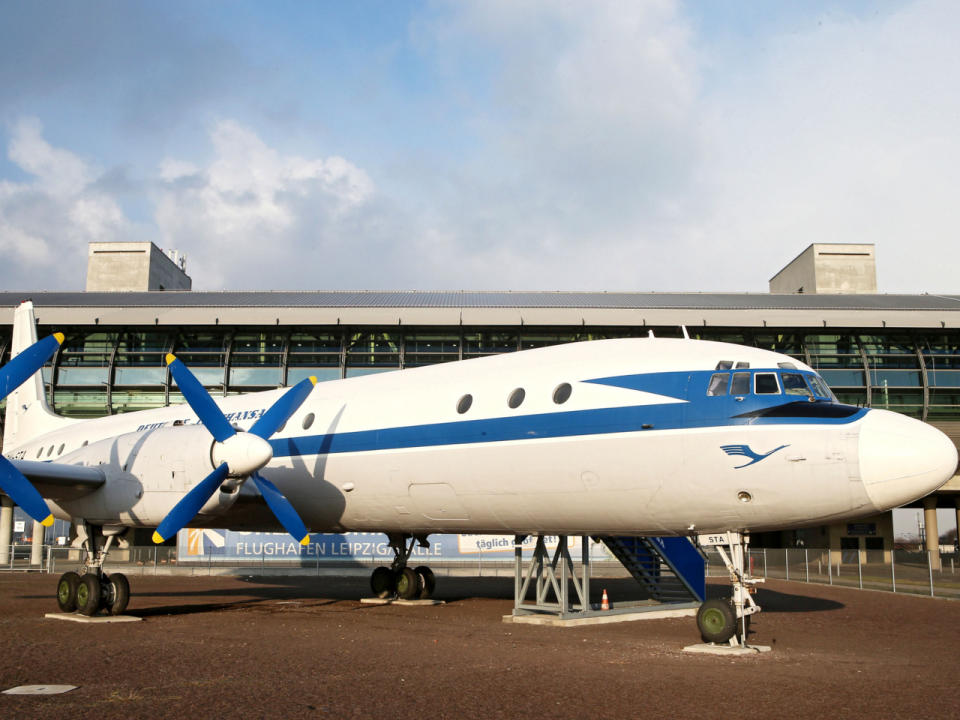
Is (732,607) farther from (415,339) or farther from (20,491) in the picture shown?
(415,339)

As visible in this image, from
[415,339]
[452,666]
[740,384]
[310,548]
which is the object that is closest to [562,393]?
[740,384]

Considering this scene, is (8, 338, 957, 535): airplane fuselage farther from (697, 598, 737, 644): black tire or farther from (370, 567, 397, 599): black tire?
(370, 567, 397, 599): black tire

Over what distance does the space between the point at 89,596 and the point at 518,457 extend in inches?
412

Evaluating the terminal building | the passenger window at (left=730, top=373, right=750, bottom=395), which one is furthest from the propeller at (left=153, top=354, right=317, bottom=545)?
the terminal building

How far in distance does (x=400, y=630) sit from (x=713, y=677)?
732 cm

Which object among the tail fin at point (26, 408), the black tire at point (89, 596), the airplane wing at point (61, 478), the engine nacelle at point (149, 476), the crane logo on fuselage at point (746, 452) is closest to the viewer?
the crane logo on fuselage at point (746, 452)

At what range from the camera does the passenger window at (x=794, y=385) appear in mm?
13367

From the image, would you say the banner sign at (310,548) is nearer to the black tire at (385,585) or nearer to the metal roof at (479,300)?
the metal roof at (479,300)

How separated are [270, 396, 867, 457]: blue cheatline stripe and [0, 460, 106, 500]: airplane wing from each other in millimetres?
5566

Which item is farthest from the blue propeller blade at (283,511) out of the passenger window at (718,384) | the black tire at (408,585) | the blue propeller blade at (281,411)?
the passenger window at (718,384)

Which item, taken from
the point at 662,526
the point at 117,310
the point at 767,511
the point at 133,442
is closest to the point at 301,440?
the point at 133,442

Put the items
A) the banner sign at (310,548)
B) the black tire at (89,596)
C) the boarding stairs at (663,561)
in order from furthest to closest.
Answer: the banner sign at (310,548)
the boarding stairs at (663,561)
the black tire at (89,596)

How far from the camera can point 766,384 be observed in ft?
43.9

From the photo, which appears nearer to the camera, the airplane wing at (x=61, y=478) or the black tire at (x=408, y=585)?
the airplane wing at (x=61, y=478)
